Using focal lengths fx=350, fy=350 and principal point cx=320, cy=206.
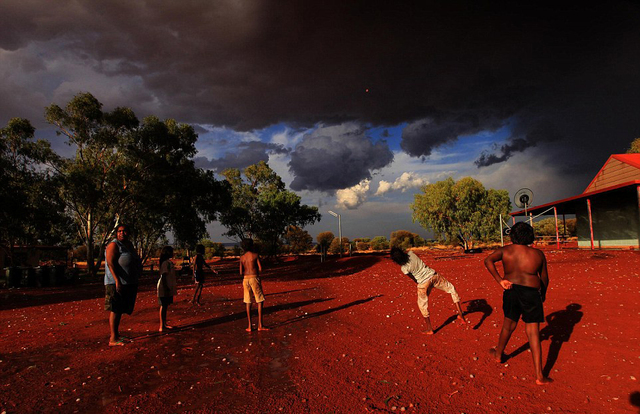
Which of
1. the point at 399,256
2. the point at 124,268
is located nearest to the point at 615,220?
the point at 399,256

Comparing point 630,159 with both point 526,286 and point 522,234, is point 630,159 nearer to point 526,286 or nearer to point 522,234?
point 522,234

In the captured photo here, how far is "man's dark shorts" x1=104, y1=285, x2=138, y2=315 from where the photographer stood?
6.64 m

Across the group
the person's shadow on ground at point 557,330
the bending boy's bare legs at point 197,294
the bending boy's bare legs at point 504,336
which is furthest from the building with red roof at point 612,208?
the bending boy's bare legs at point 197,294

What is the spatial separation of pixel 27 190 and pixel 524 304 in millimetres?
25583

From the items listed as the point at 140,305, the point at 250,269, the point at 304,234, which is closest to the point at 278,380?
the point at 250,269

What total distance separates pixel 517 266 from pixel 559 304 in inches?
177

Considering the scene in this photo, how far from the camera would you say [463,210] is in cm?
3628

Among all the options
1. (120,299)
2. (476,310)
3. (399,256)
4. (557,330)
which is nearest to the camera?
(557,330)

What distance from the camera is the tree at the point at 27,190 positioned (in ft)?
63.0

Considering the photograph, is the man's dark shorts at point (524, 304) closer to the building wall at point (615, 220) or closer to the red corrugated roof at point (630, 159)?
the building wall at point (615, 220)

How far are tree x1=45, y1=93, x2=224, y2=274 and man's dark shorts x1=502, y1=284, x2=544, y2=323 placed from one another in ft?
77.2

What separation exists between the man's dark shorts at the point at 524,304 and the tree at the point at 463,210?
33250 millimetres

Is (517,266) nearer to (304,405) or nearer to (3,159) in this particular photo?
(304,405)

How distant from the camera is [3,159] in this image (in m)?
19.0
